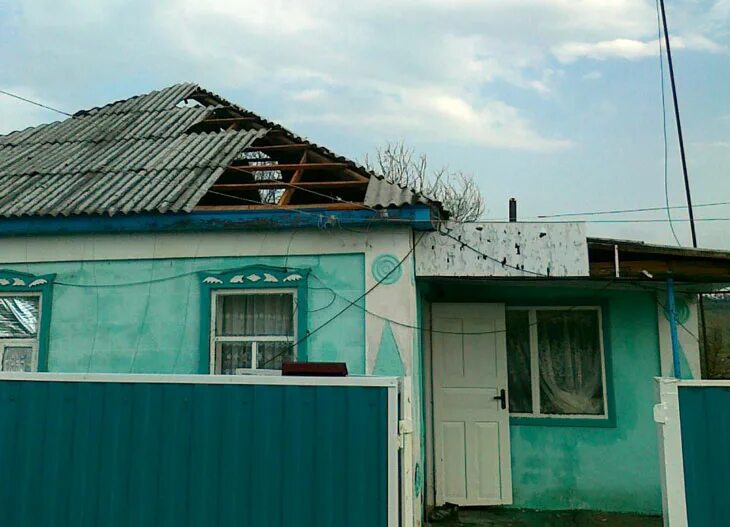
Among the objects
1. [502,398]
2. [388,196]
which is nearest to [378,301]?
[388,196]

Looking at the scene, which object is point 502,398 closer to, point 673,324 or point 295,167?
point 673,324

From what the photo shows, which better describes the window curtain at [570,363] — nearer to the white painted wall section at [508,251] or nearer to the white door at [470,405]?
the white door at [470,405]

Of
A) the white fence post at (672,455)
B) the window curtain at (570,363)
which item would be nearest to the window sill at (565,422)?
the window curtain at (570,363)

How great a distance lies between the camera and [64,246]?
709 cm

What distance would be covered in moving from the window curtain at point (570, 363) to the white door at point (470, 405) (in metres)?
0.62

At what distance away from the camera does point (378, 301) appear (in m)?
6.38

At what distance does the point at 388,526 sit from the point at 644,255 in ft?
13.2

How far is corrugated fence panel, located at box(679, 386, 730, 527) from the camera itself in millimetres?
3820

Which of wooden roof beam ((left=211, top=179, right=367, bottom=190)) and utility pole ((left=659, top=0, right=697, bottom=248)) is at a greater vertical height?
utility pole ((left=659, top=0, right=697, bottom=248))

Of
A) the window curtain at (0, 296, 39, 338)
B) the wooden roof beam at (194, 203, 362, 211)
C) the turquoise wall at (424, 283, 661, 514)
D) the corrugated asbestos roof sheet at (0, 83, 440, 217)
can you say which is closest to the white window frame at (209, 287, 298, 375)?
the wooden roof beam at (194, 203, 362, 211)

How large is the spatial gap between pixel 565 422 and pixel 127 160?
21.2ft

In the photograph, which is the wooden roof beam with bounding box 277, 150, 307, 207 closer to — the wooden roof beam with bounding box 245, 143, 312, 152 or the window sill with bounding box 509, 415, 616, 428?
the wooden roof beam with bounding box 245, 143, 312, 152

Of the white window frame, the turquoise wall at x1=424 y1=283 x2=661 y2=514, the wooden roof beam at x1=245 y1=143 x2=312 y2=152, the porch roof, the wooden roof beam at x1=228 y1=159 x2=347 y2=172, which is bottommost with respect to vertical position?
the turquoise wall at x1=424 y1=283 x2=661 y2=514

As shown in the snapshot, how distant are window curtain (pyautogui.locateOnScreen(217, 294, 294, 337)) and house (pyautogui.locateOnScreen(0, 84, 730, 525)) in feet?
0.07
